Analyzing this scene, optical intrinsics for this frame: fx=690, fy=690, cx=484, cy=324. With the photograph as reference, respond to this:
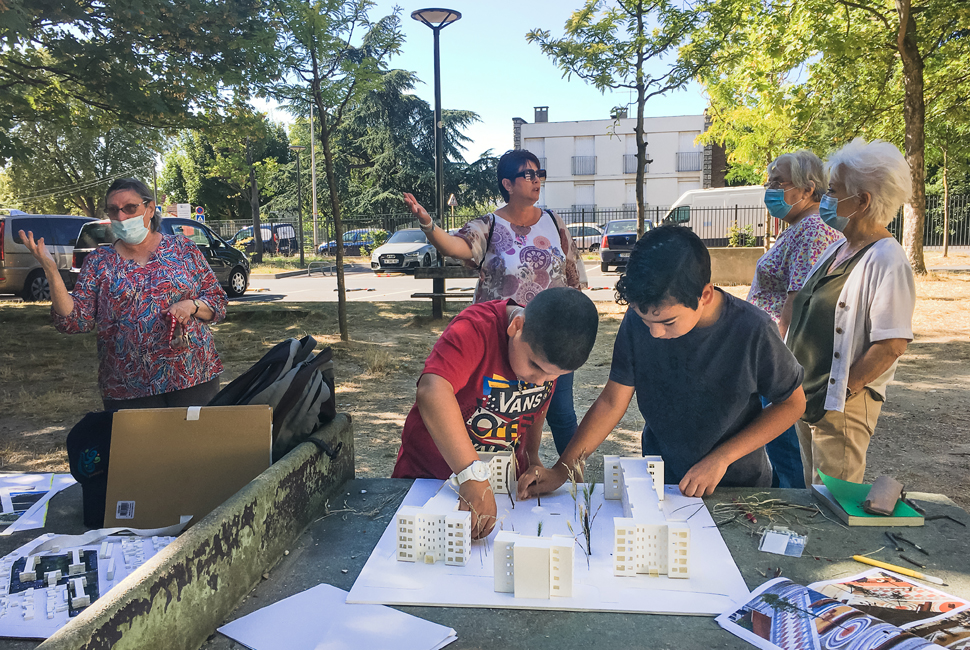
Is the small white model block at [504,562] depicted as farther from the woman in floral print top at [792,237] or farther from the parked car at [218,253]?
the parked car at [218,253]

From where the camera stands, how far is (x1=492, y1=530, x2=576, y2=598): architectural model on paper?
5.21 ft

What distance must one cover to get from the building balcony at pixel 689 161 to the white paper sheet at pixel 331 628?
4677cm

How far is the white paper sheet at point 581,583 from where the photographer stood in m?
1.59

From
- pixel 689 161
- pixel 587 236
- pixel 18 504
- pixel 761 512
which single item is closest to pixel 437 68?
pixel 18 504

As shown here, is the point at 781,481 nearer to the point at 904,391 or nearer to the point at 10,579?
the point at 10,579

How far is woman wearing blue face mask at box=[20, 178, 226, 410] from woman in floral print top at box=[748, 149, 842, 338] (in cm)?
270

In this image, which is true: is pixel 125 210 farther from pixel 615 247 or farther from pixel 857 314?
pixel 615 247

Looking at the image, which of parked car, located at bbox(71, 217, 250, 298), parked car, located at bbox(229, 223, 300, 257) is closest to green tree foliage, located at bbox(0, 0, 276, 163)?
parked car, located at bbox(71, 217, 250, 298)

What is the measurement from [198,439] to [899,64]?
15.7m

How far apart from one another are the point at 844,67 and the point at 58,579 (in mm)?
14409

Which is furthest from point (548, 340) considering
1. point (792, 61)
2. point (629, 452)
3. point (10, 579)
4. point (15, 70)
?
point (792, 61)

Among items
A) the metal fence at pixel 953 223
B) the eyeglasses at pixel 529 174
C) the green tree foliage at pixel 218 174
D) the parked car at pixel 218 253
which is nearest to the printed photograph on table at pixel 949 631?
the eyeglasses at pixel 529 174

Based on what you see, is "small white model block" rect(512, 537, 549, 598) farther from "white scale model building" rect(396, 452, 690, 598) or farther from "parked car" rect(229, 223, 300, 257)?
"parked car" rect(229, 223, 300, 257)

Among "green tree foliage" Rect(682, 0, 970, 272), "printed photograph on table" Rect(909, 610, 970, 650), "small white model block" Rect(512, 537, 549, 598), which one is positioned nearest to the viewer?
"printed photograph on table" Rect(909, 610, 970, 650)
